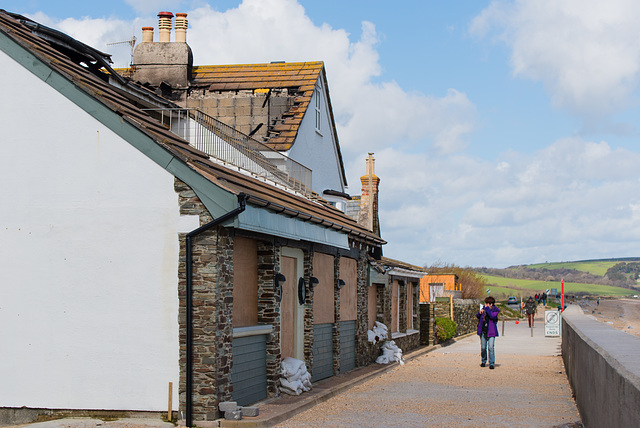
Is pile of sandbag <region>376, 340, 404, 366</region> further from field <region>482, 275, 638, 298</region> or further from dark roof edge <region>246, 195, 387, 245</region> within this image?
field <region>482, 275, 638, 298</region>

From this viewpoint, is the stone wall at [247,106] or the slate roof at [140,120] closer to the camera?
the slate roof at [140,120]

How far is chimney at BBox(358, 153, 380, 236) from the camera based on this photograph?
2611cm

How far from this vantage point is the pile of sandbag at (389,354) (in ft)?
68.4

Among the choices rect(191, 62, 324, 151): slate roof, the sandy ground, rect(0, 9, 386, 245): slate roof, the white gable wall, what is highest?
rect(191, 62, 324, 151): slate roof

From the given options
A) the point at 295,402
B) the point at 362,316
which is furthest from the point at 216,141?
the point at 295,402

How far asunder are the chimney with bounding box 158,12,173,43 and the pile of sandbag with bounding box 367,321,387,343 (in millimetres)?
11844

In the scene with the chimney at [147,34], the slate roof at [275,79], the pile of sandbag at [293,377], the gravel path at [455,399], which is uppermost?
the chimney at [147,34]

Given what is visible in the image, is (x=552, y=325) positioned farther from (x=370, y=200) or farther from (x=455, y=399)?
(x=455, y=399)

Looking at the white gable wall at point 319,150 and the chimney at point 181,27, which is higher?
the chimney at point 181,27

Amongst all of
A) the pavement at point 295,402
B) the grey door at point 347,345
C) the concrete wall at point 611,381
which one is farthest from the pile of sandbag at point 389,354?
the concrete wall at point 611,381

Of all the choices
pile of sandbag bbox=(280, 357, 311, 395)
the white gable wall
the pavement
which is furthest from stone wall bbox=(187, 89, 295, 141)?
pile of sandbag bbox=(280, 357, 311, 395)

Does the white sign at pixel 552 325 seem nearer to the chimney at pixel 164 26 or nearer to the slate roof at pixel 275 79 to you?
the slate roof at pixel 275 79

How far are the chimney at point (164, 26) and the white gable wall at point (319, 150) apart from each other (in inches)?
207

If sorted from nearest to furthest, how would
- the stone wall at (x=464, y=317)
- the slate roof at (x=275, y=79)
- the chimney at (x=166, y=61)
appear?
the slate roof at (x=275, y=79) < the chimney at (x=166, y=61) < the stone wall at (x=464, y=317)
